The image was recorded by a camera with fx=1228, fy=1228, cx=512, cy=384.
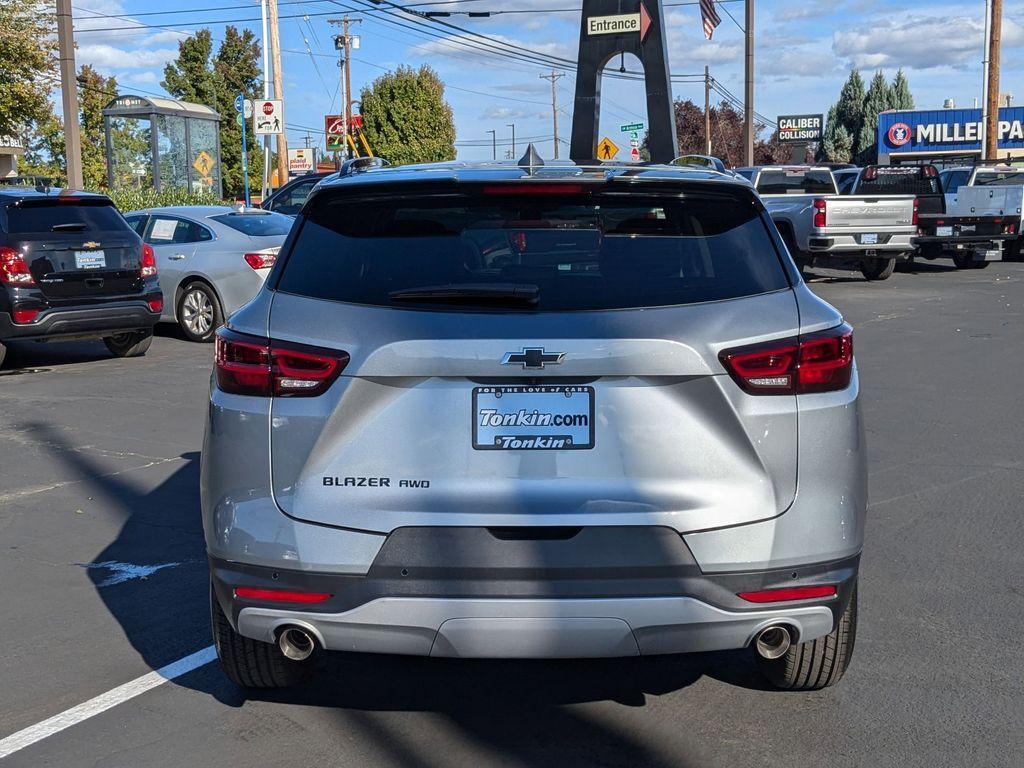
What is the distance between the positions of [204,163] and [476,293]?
29134mm

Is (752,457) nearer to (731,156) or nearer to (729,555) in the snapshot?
(729,555)

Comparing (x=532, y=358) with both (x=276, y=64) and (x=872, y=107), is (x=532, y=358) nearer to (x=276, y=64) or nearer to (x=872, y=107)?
(x=276, y=64)

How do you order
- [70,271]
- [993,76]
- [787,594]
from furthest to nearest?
[993,76], [70,271], [787,594]

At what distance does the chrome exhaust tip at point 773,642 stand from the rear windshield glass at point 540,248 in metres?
1.01

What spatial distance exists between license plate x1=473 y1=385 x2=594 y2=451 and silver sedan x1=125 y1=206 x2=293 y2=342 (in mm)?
11504

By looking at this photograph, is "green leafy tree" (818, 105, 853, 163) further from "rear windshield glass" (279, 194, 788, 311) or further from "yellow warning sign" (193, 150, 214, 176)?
"rear windshield glass" (279, 194, 788, 311)

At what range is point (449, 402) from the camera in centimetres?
344

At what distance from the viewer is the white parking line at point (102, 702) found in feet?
13.2

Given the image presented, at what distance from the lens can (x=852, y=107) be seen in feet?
301

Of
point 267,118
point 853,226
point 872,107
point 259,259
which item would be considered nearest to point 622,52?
point 853,226

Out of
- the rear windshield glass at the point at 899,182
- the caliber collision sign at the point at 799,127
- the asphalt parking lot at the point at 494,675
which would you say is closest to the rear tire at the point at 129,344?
the asphalt parking lot at the point at 494,675

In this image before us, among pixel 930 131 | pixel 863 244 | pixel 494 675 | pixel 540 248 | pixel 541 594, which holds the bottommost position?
pixel 494 675

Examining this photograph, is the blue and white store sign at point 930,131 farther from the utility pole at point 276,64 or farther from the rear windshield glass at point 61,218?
the rear windshield glass at point 61,218

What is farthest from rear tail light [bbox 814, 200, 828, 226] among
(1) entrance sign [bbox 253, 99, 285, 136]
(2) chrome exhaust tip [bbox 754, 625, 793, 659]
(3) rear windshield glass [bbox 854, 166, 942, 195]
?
(2) chrome exhaust tip [bbox 754, 625, 793, 659]
